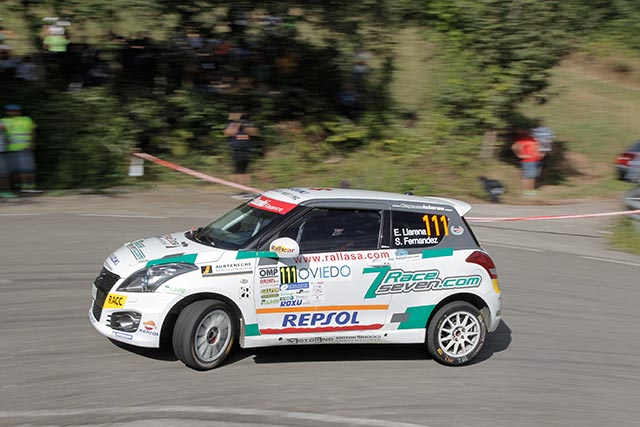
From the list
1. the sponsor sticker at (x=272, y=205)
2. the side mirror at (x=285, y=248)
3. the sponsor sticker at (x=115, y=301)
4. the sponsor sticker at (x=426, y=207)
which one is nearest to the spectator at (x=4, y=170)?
the sponsor sticker at (x=272, y=205)

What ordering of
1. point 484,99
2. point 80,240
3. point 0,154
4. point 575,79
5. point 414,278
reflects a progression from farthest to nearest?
1. point 575,79
2. point 484,99
3. point 0,154
4. point 80,240
5. point 414,278

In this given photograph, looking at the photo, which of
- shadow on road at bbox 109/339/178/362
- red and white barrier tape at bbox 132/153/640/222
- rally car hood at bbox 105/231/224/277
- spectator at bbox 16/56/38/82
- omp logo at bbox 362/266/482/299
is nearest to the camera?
rally car hood at bbox 105/231/224/277

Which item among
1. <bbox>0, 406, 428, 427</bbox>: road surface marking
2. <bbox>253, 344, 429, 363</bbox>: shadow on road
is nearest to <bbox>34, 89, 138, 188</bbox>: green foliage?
<bbox>253, 344, 429, 363</bbox>: shadow on road

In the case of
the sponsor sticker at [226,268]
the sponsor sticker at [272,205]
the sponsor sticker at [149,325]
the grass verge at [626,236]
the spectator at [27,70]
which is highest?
the spectator at [27,70]

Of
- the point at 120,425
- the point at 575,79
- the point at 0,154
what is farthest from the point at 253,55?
the point at 120,425

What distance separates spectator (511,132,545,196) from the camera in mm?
20562

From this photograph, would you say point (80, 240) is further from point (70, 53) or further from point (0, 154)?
point (70, 53)

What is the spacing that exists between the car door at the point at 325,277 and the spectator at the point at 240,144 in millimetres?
9836

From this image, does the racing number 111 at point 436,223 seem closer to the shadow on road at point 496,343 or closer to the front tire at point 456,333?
the front tire at point 456,333

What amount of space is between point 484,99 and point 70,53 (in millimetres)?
10511

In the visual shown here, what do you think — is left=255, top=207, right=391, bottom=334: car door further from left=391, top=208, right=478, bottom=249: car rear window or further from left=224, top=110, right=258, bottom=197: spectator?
left=224, top=110, right=258, bottom=197: spectator

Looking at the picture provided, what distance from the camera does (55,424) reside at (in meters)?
6.48

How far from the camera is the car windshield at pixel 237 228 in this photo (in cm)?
805

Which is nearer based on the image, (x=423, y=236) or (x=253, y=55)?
(x=423, y=236)
